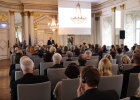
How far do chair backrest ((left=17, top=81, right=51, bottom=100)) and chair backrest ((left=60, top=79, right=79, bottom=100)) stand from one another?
238 mm

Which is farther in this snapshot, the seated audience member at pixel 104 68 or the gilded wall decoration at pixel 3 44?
the gilded wall decoration at pixel 3 44

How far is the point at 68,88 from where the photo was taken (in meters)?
2.76

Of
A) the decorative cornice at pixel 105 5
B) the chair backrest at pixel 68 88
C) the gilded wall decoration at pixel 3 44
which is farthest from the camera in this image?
the decorative cornice at pixel 105 5

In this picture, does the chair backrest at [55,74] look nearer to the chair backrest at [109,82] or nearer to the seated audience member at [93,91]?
the chair backrest at [109,82]

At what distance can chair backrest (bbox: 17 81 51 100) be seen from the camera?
2.48 metres

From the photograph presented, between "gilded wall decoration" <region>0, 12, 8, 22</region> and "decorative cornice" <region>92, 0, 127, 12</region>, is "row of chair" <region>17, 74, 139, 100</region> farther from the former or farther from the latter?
"gilded wall decoration" <region>0, 12, 8, 22</region>

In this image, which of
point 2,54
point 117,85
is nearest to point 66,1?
point 2,54

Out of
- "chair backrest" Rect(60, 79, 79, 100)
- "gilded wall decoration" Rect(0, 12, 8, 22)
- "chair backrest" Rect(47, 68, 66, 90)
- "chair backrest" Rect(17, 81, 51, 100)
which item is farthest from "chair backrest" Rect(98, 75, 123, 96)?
"gilded wall decoration" Rect(0, 12, 8, 22)

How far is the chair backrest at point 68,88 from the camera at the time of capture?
2711 millimetres

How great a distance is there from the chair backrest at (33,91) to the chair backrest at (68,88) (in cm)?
24

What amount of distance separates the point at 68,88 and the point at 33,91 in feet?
1.72

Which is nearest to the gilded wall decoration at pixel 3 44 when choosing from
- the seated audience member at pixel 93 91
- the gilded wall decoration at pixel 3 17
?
the gilded wall decoration at pixel 3 17

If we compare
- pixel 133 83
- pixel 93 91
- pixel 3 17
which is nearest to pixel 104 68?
pixel 133 83

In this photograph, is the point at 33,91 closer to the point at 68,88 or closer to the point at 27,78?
the point at 27,78
